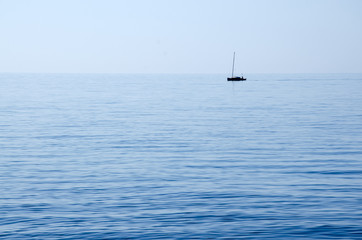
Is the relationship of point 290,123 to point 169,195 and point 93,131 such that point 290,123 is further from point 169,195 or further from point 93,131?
point 169,195

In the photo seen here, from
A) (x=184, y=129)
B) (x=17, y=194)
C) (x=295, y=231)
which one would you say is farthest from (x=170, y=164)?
(x=184, y=129)

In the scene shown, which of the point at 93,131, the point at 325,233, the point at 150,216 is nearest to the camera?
the point at 325,233

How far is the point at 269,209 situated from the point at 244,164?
10008mm

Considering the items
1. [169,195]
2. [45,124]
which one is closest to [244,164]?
[169,195]

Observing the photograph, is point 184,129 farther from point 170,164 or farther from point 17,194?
point 17,194

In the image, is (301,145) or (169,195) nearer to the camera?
(169,195)

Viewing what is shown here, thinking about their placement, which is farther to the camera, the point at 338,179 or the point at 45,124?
the point at 45,124

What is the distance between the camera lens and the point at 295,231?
17.8 metres

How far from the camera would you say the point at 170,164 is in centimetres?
3034

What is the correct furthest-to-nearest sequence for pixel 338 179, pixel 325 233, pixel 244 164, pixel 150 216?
1. pixel 244 164
2. pixel 338 179
3. pixel 150 216
4. pixel 325 233

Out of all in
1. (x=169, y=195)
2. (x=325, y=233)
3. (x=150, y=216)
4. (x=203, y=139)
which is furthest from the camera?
(x=203, y=139)

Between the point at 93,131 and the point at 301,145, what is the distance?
61.9ft

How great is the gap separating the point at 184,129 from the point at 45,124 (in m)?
14.6

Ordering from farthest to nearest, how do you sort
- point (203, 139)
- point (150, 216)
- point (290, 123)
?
1. point (290, 123)
2. point (203, 139)
3. point (150, 216)
